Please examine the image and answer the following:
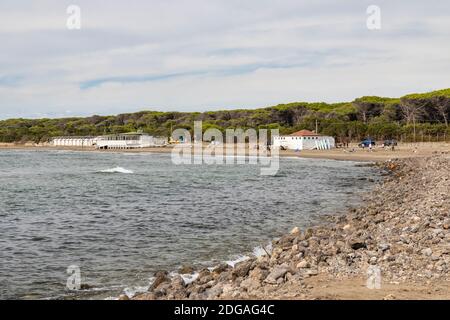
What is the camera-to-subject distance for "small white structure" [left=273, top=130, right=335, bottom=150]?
90062 mm

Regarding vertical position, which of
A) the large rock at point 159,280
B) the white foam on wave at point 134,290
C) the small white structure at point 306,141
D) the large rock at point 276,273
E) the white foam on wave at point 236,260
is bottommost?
the white foam on wave at point 134,290

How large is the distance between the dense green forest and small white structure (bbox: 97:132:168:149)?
1171 centimetres

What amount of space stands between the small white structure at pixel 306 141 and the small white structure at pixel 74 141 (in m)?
71.8

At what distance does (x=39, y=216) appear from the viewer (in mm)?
23672

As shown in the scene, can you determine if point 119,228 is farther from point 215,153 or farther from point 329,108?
point 329,108

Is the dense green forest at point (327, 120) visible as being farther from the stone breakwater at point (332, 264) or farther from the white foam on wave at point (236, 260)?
the white foam on wave at point (236, 260)

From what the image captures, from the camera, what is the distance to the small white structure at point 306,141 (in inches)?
3546

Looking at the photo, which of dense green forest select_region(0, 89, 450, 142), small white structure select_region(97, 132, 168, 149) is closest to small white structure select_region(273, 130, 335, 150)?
dense green forest select_region(0, 89, 450, 142)

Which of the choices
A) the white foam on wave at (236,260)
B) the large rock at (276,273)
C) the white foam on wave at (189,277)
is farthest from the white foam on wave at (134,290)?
the large rock at (276,273)

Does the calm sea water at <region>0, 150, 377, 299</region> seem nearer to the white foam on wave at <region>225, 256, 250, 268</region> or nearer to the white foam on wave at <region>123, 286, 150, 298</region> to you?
the white foam on wave at <region>123, 286, 150, 298</region>

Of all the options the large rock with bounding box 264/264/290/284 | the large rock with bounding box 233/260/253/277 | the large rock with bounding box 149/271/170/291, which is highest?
the large rock with bounding box 264/264/290/284

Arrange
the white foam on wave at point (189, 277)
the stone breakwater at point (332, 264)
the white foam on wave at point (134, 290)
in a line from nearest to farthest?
the stone breakwater at point (332, 264), the white foam on wave at point (134, 290), the white foam on wave at point (189, 277)
